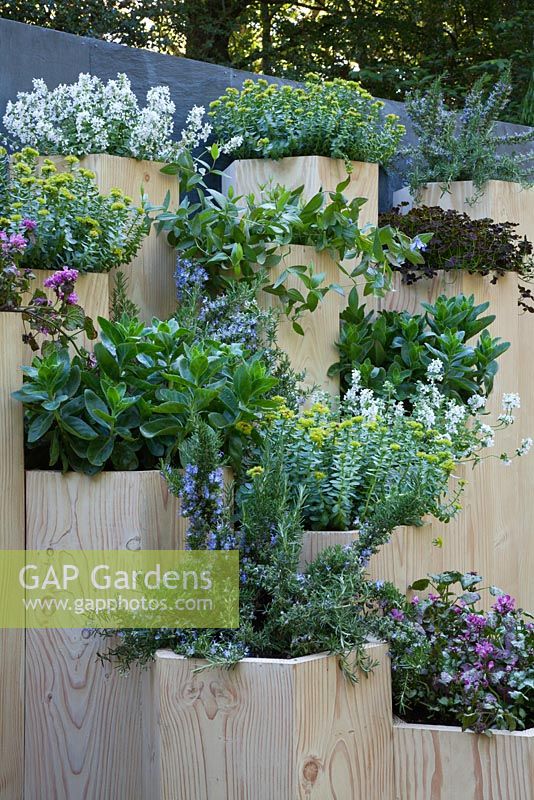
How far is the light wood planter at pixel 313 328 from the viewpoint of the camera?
142 inches

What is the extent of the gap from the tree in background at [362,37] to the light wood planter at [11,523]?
543cm

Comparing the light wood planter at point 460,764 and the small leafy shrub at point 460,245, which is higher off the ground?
the small leafy shrub at point 460,245

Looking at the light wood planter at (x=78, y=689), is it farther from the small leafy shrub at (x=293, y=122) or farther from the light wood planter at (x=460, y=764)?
the small leafy shrub at (x=293, y=122)

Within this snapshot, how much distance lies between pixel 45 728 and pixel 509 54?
723 centimetres

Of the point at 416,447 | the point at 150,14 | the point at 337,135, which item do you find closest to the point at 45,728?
the point at 416,447

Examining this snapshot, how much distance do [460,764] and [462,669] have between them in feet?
0.73

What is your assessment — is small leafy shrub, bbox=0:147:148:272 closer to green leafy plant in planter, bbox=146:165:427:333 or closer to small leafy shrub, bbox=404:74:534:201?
green leafy plant in planter, bbox=146:165:427:333

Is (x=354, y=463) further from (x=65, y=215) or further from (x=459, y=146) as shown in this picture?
(x=459, y=146)

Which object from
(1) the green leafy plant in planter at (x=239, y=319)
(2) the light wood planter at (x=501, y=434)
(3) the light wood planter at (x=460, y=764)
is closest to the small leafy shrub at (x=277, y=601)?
(3) the light wood planter at (x=460, y=764)

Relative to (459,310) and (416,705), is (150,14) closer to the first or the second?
(459,310)

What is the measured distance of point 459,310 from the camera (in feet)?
12.6

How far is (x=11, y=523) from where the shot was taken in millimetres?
2574

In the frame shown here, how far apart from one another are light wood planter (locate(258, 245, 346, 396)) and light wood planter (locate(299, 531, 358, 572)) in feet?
3.70

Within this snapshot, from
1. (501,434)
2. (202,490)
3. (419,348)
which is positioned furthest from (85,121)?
(501,434)
